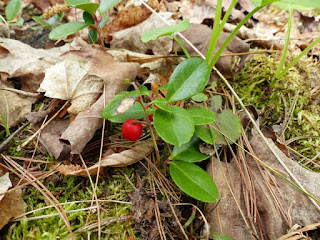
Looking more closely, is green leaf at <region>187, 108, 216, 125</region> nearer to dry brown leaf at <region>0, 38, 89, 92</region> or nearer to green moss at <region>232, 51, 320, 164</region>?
green moss at <region>232, 51, 320, 164</region>

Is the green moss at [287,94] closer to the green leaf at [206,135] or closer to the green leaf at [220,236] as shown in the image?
the green leaf at [206,135]

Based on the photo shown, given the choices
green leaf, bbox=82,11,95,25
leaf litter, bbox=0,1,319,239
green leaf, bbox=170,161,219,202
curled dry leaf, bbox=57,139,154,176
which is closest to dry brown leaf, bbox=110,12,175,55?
leaf litter, bbox=0,1,319,239

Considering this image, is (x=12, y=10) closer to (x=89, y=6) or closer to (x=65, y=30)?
(x=65, y=30)

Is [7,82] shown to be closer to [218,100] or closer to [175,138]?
[175,138]

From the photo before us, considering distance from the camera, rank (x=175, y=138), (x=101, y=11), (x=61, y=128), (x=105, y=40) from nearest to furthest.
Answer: (x=175, y=138) < (x=61, y=128) < (x=101, y=11) < (x=105, y=40)

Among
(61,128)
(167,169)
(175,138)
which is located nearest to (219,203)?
(167,169)

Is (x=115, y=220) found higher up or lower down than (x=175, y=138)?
lower down
